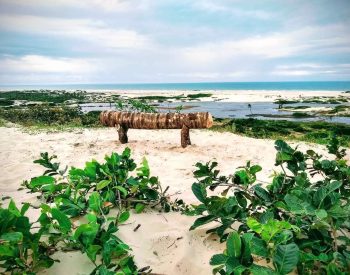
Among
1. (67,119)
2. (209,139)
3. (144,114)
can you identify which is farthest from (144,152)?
(67,119)

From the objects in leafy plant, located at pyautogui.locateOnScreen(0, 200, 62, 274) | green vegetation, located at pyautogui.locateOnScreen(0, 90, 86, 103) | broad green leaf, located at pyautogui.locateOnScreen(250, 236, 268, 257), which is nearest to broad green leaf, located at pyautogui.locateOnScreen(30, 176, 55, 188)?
leafy plant, located at pyautogui.locateOnScreen(0, 200, 62, 274)

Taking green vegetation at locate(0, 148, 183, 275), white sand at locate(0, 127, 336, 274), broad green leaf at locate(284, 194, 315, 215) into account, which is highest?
broad green leaf at locate(284, 194, 315, 215)

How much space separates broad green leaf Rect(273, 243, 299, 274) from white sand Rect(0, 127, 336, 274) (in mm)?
621

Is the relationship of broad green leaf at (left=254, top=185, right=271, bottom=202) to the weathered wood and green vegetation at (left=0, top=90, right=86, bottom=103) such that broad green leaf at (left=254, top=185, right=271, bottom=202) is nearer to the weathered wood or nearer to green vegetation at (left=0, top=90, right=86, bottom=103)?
the weathered wood

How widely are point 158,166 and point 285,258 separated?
13.9ft

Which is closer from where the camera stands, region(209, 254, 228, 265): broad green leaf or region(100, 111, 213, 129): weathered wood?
region(209, 254, 228, 265): broad green leaf

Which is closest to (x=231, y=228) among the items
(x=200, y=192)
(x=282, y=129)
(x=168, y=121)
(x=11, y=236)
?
(x=200, y=192)

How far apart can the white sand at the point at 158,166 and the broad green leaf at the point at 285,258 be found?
0.62 m

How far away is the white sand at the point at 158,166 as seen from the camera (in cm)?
166

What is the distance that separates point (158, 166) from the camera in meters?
5.21

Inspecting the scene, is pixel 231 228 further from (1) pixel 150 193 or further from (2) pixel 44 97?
(2) pixel 44 97

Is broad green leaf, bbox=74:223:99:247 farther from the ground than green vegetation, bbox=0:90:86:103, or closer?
closer

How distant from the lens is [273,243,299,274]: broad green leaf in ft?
A: 3.30

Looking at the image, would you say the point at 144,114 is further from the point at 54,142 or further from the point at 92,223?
the point at 92,223
